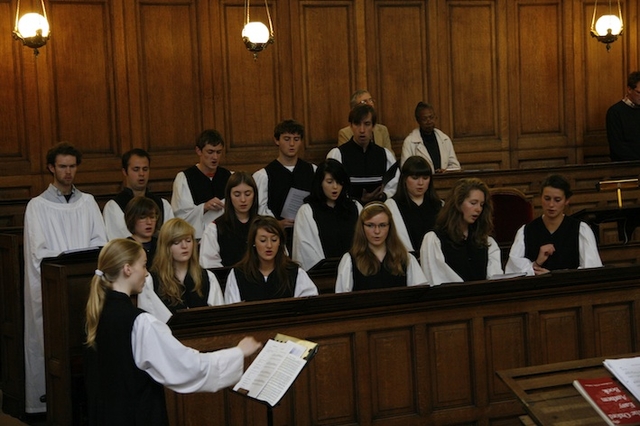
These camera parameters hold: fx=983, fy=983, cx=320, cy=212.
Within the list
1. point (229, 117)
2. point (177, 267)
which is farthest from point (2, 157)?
point (177, 267)

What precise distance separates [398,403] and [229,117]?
5682 mm

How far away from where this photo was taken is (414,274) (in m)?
6.07

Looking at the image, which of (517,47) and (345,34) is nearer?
(345,34)

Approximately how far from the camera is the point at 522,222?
8.63 metres

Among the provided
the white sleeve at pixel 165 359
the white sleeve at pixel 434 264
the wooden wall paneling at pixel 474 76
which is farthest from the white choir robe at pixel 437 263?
the wooden wall paneling at pixel 474 76

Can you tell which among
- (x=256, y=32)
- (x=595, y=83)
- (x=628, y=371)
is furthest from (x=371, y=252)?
(x=595, y=83)

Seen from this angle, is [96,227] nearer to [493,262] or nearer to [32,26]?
[32,26]

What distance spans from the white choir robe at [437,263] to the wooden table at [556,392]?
208cm

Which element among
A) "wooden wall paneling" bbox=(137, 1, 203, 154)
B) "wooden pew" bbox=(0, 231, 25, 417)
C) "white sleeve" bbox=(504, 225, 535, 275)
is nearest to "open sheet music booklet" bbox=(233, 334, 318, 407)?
"white sleeve" bbox=(504, 225, 535, 275)

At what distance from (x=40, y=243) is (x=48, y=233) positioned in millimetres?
221

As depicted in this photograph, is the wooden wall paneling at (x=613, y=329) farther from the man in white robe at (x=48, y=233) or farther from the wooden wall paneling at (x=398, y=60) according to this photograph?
the wooden wall paneling at (x=398, y=60)

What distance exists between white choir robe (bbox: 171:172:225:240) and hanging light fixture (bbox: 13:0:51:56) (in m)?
1.98

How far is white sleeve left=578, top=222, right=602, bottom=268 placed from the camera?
667 cm

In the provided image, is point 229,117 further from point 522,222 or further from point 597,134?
point 597,134
